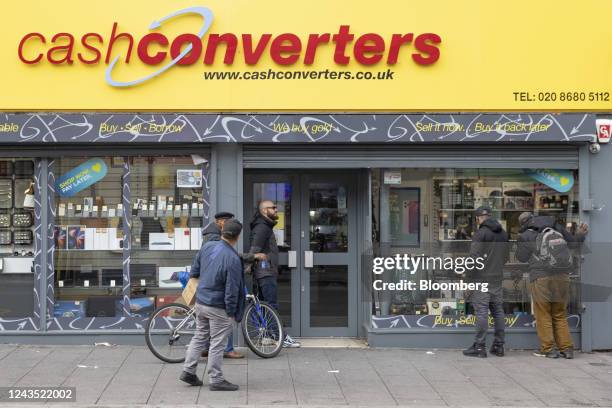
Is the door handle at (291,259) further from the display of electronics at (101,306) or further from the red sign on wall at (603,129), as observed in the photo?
the red sign on wall at (603,129)

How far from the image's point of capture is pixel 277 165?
994 cm

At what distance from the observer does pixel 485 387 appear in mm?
8008

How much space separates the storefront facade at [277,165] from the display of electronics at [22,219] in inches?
1.3

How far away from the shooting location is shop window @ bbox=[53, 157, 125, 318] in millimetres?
10016

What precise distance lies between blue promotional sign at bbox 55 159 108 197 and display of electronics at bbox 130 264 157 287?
1.30 meters

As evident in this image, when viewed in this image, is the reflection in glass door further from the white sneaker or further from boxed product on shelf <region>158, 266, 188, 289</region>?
boxed product on shelf <region>158, 266, 188, 289</region>

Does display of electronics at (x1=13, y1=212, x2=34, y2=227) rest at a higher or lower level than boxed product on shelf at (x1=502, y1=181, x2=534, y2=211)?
lower

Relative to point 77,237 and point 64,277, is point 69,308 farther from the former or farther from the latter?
point 77,237

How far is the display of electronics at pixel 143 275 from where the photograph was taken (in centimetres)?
1009

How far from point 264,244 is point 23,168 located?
3.48 meters

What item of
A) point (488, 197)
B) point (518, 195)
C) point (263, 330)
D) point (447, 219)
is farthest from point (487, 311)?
point (263, 330)

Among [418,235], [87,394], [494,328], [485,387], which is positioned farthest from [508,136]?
[87,394]

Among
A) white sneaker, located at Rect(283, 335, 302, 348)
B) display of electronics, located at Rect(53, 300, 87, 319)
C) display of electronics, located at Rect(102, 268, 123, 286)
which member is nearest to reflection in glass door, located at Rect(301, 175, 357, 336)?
white sneaker, located at Rect(283, 335, 302, 348)

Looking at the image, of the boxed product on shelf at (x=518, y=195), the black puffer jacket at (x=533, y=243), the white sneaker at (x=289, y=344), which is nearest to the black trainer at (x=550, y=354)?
the black puffer jacket at (x=533, y=243)
